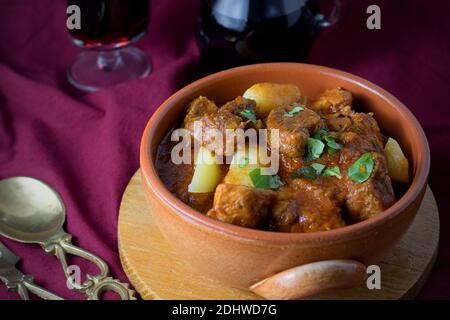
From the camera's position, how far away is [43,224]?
197cm

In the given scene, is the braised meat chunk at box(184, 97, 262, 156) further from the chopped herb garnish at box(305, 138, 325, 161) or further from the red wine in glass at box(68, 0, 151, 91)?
the red wine in glass at box(68, 0, 151, 91)

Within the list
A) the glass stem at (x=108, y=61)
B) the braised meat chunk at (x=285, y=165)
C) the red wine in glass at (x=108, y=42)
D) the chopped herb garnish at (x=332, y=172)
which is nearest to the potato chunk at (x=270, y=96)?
the braised meat chunk at (x=285, y=165)

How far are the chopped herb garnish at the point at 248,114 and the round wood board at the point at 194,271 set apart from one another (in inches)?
17.2

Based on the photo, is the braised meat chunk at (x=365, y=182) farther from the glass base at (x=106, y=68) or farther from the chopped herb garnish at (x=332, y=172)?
the glass base at (x=106, y=68)

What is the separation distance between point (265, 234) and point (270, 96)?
545 mm

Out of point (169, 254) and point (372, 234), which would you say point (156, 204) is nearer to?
A: point (169, 254)

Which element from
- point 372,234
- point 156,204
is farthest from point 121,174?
point 372,234

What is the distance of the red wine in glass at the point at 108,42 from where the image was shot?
2465mm

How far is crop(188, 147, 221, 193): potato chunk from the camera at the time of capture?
1664mm

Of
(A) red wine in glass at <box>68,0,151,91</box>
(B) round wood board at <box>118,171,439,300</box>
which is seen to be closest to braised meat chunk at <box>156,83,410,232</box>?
(B) round wood board at <box>118,171,439,300</box>

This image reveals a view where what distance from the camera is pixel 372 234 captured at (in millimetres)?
1484

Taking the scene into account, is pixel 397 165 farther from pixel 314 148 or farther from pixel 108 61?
pixel 108 61

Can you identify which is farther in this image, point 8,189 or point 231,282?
point 8,189

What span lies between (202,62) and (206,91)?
0.68 metres
